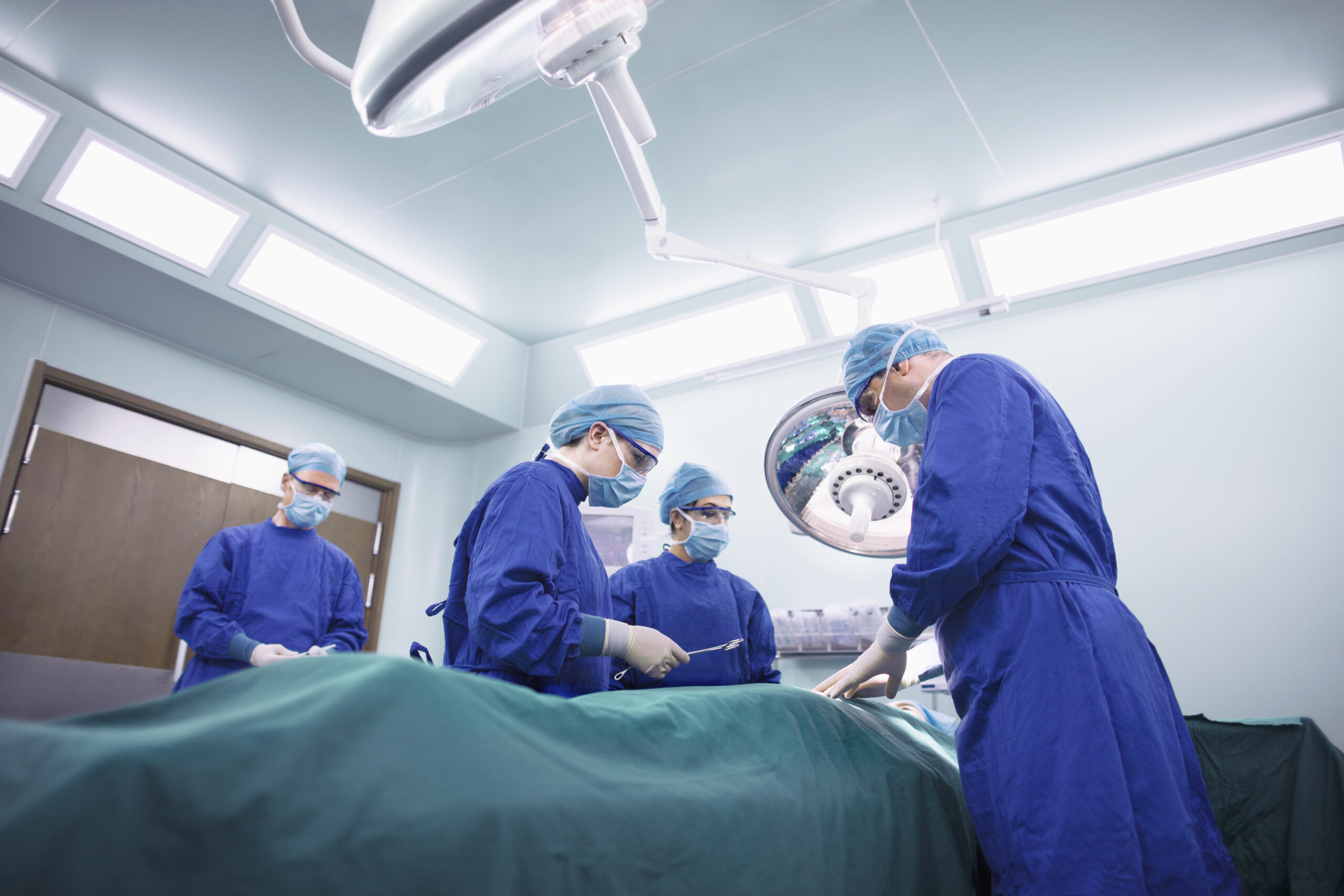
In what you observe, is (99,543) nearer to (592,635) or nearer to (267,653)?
(267,653)

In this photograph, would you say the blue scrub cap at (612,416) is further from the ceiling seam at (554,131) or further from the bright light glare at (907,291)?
the bright light glare at (907,291)

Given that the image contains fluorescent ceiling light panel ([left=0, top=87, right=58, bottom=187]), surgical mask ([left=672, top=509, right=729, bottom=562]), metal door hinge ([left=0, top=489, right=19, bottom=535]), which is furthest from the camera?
metal door hinge ([left=0, top=489, right=19, bottom=535])

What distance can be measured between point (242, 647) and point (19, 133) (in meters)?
2.10

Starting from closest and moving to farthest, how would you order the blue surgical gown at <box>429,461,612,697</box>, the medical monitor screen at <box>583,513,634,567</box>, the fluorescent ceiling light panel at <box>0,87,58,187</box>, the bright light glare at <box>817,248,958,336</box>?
the blue surgical gown at <box>429,461,612,697</box> → the fluorescent ceiling light panel at <box>0,87,58,187</box> → the bright light glare at <box>817,248,958,336</box> → the medical monitor screen at <box>583,513,634,567</box>

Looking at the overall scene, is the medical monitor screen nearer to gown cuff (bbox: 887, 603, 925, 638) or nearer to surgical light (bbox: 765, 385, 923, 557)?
surgical light (bbox: 765, 385, 923, 557)

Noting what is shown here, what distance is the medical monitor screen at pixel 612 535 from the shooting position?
13.1 ft

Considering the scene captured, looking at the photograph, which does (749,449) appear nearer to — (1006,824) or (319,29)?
(319,29)

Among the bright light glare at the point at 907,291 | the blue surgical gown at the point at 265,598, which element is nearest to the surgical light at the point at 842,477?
the bright light glare at the point at 907,291

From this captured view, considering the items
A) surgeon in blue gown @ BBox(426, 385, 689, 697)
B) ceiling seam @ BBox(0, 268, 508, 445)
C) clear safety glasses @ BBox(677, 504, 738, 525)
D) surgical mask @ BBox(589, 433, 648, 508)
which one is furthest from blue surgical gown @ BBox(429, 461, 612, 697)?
ceiling seam @ BBox(0, 268, 508, 445)

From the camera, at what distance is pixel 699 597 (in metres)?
2.58

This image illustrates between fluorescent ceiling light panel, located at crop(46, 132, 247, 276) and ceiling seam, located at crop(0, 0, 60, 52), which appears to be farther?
fluorescent ceiling light panel, located at crop(46, 132, 247, 276)

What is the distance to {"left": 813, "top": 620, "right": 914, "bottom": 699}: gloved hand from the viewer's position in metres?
1.55

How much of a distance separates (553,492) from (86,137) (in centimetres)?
272

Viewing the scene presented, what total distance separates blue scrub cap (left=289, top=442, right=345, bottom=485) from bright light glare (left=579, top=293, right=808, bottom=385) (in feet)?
5.65
